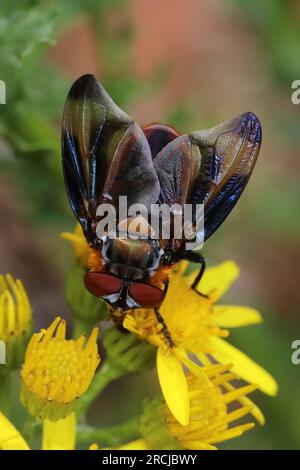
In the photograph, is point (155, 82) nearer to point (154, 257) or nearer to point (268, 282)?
point (268, 282)

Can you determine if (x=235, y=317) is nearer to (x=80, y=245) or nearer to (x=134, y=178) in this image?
(x=80, y=245)

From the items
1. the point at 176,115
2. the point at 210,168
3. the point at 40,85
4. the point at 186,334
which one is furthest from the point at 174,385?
the point at 40,85

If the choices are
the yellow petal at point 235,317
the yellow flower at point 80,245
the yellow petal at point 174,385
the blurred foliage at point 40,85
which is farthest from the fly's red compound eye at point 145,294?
the blurred foliage at point 40,85

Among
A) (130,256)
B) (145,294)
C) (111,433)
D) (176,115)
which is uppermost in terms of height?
(176,115)

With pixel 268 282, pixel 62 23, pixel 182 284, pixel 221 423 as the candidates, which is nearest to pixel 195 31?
pixel 268 282

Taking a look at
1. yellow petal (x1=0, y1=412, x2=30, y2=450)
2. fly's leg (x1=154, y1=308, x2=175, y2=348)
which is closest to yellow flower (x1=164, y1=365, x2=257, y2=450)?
fly's leg (x1=154, y1=308, x2=175, y2=348)

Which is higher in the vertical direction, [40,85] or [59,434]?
[40,85]
